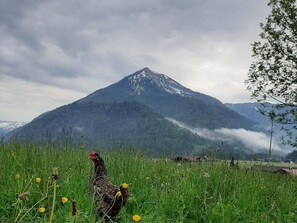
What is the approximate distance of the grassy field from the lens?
6.13 metres

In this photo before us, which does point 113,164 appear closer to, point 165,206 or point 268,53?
point 165,206

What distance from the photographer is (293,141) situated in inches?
760

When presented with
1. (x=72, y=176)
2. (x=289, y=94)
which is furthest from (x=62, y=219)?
(x=289, y=94)

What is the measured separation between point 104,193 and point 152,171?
357cm

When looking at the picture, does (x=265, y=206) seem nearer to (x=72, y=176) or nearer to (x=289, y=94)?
(x=72, y=176)

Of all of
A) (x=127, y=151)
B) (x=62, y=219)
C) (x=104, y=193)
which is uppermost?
(x=127, y=151)

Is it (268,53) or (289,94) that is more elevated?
(268,53)

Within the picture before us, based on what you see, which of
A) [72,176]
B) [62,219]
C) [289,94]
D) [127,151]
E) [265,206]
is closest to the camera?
[62,219]

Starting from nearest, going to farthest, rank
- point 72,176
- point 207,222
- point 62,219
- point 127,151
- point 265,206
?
point 62,219, point 207,222, point 72,176, point 265,206, point 127,151

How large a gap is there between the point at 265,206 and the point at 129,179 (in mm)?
3075

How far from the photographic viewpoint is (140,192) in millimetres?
7535

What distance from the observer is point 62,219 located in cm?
557

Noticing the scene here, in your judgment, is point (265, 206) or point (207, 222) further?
point (265, 206)

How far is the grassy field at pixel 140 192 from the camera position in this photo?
6133mm
